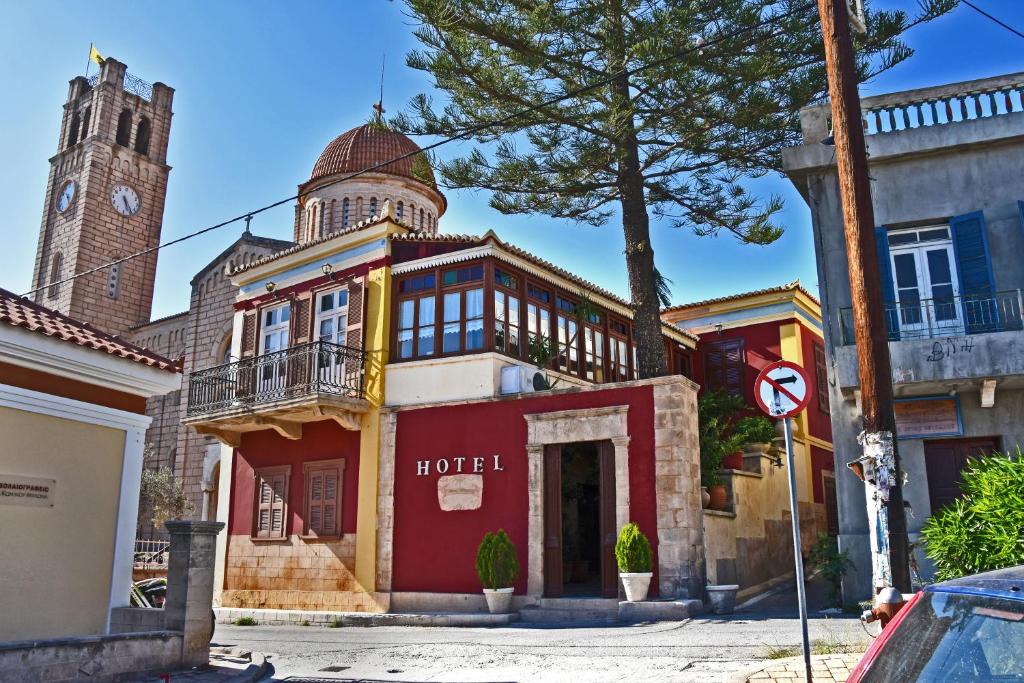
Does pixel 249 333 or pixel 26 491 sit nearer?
pixel 26 491

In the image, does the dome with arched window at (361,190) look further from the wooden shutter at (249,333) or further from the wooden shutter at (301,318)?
the wooden shutter at (301,318)

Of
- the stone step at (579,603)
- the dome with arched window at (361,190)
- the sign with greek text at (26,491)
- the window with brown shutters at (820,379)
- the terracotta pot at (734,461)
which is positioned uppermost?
the dome with arched window at (361,190)

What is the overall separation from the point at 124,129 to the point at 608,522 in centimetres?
4539

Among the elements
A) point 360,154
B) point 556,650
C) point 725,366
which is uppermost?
point 360,154

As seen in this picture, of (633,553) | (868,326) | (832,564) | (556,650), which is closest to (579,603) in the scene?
(633,553)

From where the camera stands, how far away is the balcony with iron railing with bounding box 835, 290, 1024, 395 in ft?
36.7

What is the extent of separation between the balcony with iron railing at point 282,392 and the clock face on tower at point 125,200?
3296cm

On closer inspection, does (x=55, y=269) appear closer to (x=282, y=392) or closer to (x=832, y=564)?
(x=282, y=392)

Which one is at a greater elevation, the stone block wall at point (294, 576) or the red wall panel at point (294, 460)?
the red wall panel at point (294, 460)

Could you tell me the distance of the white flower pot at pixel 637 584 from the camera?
42.4 feet

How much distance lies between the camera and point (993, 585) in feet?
8.26

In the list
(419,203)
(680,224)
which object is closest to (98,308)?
(419,203)

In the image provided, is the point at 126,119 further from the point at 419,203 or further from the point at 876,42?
the point at 876,42

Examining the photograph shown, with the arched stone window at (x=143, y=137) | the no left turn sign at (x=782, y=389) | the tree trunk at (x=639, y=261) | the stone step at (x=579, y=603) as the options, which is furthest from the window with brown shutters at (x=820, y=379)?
the arched stone window at (x=143, y=137)
